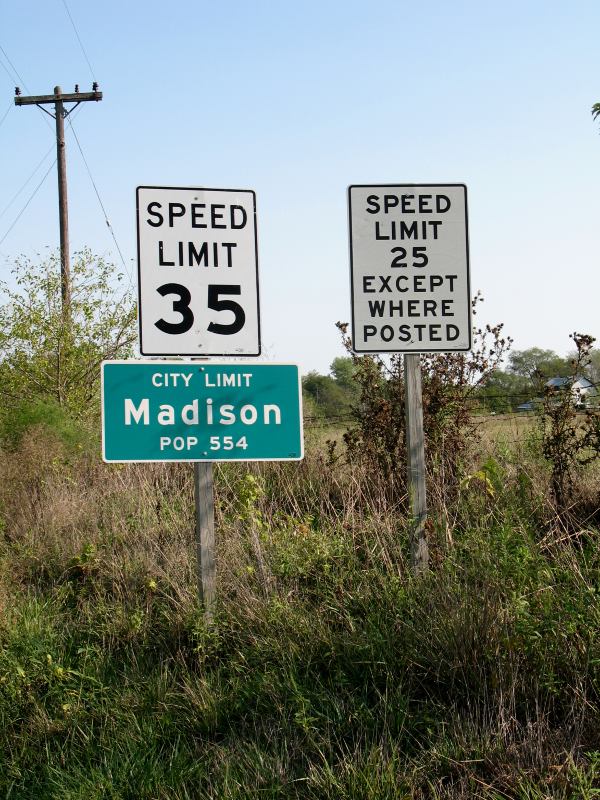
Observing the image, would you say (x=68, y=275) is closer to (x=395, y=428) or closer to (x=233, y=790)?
(x=395, y=428)

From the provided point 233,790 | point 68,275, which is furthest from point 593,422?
point 68,275

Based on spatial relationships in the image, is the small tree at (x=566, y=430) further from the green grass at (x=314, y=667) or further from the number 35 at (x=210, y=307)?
the number 35 at (x=210, y=307)

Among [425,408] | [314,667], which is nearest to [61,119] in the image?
[425,408]

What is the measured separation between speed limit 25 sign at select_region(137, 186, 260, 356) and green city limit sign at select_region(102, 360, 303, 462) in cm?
14

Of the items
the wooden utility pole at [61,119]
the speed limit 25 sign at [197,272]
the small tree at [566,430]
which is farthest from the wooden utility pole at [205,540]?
the wooden utility pole at [61,119]

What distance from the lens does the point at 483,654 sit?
3994 mm

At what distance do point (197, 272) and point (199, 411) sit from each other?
33.3 inches

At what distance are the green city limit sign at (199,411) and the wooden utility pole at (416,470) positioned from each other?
2.34ft

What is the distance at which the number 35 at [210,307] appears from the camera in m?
5.23

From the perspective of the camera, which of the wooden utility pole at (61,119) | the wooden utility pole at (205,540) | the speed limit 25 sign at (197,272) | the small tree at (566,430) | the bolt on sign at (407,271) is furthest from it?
the wooden utility pole at (61,119)

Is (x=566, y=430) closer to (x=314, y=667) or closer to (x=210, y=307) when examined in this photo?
(x=210, y=307)

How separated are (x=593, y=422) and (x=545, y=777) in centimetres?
402

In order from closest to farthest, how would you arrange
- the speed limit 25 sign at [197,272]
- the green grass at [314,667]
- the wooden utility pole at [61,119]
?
1. the green grass at [314,667]
2. the speed limit 25 sign at [197,272]
3. the wooden utility pole at [61,119]

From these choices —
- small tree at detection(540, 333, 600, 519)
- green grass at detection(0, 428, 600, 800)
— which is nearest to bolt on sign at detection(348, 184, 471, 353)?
green grass at detection(0, 428, 600, 800)
